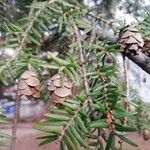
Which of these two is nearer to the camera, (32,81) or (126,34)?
(32,81)

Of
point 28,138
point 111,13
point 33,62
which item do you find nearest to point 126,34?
point 33,62

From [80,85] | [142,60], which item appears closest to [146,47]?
[142,60]

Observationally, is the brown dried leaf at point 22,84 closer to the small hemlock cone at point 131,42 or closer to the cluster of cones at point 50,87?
the cluster of cones at point 50,87

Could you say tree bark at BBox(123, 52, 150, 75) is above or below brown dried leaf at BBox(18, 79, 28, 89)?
above

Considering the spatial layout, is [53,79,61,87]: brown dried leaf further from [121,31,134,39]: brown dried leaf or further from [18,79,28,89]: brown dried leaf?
[121,31,134,39]: brown dried leaf

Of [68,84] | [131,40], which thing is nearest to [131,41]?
[131,40]

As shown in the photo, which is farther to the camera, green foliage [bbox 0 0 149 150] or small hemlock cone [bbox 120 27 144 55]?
small hemlock cone [bbox 120 27 144 55]

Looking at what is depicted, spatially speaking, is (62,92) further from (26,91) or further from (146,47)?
(146,47)

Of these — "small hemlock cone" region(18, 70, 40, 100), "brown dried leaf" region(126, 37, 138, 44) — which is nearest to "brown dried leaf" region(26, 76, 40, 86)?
"small hemlock cone" region(18, 70, 40, 100)
